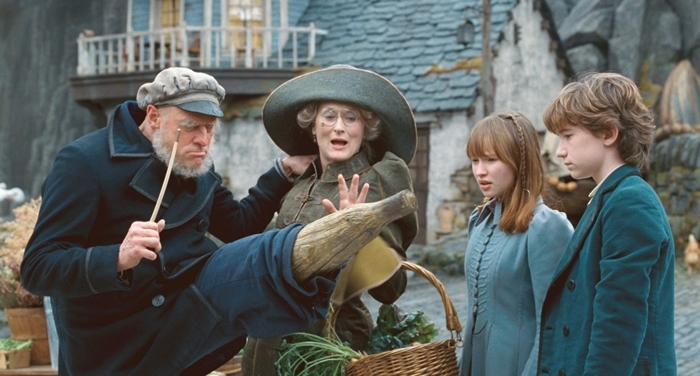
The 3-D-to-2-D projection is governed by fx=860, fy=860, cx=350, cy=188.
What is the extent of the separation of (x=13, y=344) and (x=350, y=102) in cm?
262

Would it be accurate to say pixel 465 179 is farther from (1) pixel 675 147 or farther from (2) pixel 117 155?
(2) pixel 117 155

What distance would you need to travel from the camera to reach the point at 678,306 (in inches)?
382

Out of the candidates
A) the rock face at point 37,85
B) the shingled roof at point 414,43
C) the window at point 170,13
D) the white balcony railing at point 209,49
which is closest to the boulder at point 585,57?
the shingled roof at point 414,43

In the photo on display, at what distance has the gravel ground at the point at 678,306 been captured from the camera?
735 centimetres

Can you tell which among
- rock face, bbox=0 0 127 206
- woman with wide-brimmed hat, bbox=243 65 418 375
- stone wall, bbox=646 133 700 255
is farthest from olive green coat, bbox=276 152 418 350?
rock face, bbox=0 0 127 206

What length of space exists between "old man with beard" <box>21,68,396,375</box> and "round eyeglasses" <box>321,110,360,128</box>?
1.83 feet

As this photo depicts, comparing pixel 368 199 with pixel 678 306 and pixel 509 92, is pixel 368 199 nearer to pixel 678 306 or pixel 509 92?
pixel 678 306

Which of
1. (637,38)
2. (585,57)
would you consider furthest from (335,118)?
(637,38)

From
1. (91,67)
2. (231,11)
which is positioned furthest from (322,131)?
(91,67)

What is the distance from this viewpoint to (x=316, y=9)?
1523cm

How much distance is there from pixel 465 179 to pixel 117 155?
34.8ft

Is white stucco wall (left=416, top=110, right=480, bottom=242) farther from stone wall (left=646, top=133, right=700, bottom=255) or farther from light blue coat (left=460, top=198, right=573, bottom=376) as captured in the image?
light blue coat (left=460, top=198, right=573, bottom=376)

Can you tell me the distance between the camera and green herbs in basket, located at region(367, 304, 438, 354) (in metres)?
3.44

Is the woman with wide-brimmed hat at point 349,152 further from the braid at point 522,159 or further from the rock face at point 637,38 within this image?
the rock face at point 637,38
